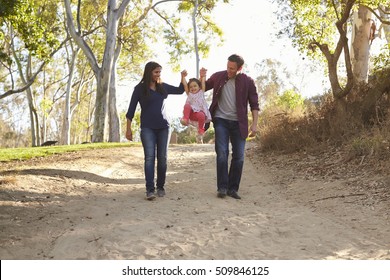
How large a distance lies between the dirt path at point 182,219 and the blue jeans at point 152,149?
Result: 36 cm

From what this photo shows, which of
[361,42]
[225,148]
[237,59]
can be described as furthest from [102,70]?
[225,148]

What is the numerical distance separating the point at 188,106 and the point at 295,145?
4.26 metres

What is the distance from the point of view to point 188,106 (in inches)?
287

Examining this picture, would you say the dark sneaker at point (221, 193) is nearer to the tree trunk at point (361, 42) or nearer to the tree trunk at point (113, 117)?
the tree trunk at point (361, 42)

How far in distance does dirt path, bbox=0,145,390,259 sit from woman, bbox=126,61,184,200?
1.70ft

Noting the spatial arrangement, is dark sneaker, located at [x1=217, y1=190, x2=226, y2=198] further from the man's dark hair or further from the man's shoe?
the man's dark hair

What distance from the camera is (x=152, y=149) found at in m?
6.92

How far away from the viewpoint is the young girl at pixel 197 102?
7191 mm

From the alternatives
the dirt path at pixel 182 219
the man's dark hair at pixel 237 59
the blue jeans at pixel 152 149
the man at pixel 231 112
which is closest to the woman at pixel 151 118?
the blue jeans at pixel 152 149

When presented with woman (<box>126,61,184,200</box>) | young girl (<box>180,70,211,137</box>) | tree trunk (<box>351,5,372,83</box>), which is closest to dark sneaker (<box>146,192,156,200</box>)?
woman (<box>126,61,184,200</box>)

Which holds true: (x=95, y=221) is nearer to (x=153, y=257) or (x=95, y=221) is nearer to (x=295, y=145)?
(x=153, y=257)

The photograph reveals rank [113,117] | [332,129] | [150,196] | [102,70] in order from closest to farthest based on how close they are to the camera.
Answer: [150,196] < [332,129] < [102,70] < [113,117]

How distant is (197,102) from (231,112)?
545 mm

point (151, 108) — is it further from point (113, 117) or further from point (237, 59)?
point (113, 117)
